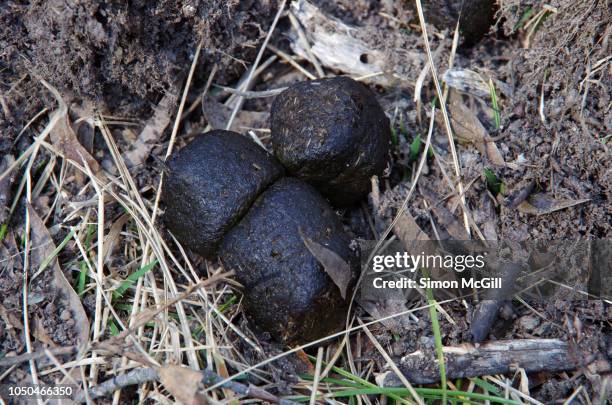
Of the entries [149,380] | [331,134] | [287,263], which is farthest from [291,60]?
[149,380]

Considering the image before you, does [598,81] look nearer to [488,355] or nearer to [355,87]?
[355,87]

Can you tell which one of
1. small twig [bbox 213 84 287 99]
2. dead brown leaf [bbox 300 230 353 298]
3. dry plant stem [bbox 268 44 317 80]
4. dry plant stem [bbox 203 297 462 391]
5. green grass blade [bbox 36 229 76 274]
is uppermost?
dry plant stem [bbox 268 44 317 80]

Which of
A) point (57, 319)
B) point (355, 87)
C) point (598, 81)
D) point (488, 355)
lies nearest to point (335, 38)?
point (355, 87)

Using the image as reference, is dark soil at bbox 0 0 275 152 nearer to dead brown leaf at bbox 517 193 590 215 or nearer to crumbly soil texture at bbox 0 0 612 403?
crumbly soil texture at bbox 0 0 612 403

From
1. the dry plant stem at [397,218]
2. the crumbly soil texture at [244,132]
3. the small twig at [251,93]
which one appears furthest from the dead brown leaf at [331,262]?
the small twig at [251,93]

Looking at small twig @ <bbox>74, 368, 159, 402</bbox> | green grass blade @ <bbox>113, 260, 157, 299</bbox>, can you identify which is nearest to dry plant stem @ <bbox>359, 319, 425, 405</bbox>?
small twig @ <bbox>74, 368, 159, 402</bbox>

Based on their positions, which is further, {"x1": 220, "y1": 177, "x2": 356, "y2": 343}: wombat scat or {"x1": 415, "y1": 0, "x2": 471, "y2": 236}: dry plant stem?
{"x1": 415, "y1": 0, "x2": 471, "y2": 236}: dry plant stem
